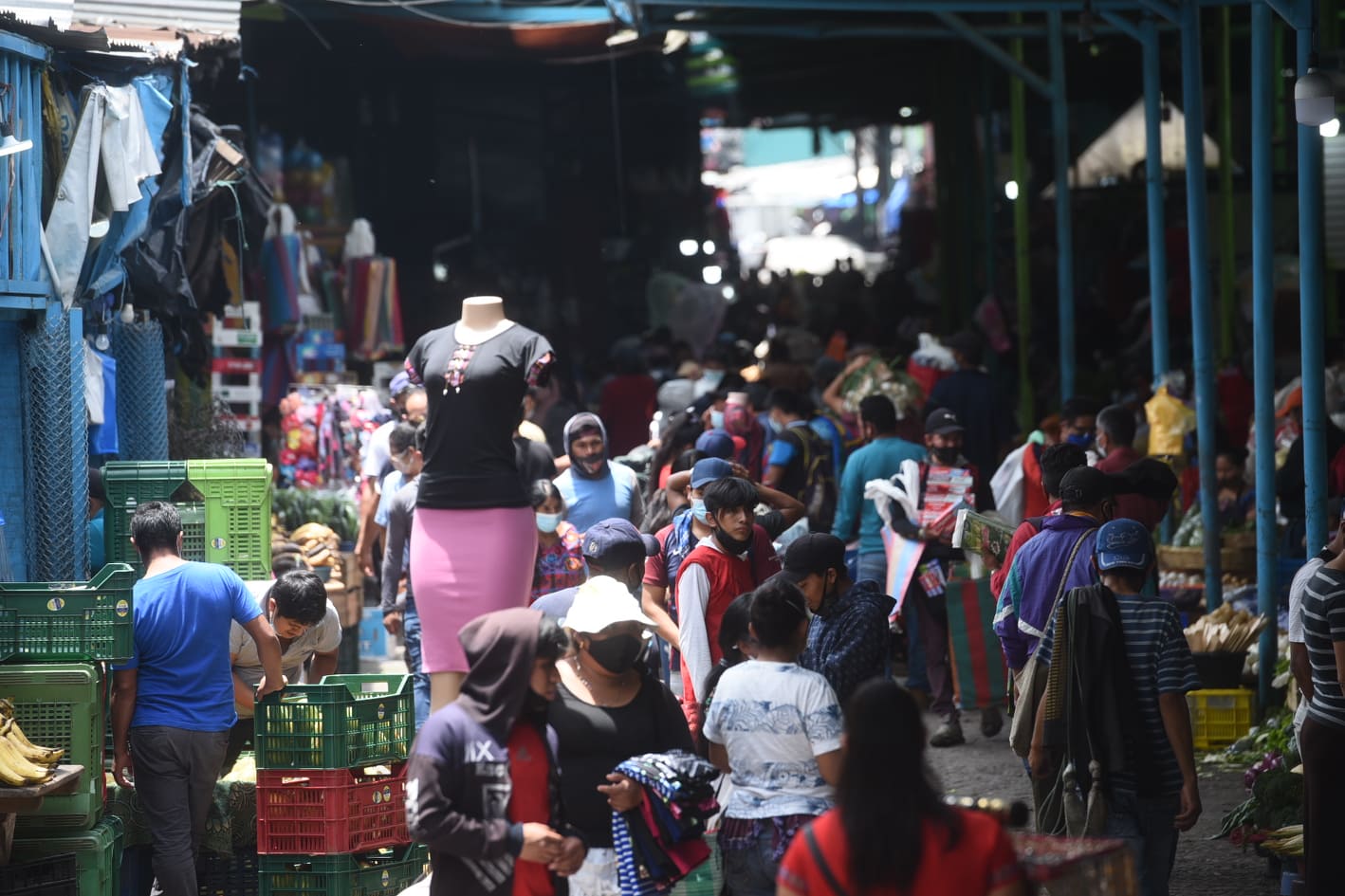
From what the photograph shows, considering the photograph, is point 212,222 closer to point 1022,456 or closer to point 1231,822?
point 1022,456

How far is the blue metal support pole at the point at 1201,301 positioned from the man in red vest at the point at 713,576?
16.3ft

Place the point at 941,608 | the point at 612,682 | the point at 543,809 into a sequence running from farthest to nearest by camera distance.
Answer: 1. the point at 941,608
2. the point at 612,682
3. the point at 543,809

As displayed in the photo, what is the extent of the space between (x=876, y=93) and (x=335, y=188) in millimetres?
12886

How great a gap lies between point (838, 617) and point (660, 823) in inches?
57.7

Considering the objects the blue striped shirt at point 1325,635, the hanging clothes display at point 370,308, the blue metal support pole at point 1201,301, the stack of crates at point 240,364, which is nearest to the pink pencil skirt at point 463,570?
the blue striped shirt at point 1325,635

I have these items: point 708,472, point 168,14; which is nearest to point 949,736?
point 708,472

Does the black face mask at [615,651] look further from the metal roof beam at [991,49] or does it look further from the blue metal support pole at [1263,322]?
the metal roof beam at [991,49]

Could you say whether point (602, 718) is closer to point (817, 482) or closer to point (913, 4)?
point (817, 482)

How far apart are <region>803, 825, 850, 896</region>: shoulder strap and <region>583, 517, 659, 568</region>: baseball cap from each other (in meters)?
3.18

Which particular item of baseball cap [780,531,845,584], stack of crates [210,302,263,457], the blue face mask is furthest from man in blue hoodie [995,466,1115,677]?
stack of crates [210,302,263,457]

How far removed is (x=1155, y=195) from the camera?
13141 millimetres

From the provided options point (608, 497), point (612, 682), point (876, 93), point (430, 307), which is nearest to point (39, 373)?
point (608, 497)

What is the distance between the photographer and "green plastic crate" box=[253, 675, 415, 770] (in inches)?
277

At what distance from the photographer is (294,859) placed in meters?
7.12
